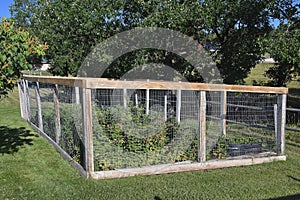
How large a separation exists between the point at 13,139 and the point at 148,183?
439cm

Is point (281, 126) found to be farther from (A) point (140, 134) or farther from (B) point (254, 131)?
(A) point (140, 134)

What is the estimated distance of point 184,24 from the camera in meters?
7.93

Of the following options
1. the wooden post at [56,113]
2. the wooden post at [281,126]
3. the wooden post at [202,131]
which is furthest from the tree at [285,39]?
the wooden post at [56,113]

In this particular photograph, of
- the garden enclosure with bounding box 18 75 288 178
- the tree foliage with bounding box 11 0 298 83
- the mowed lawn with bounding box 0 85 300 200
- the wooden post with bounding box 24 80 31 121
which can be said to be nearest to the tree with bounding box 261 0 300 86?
the tree foliage with bounding box 11 0 298 83

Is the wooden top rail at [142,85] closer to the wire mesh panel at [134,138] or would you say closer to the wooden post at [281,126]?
the wooden post at [281,126]

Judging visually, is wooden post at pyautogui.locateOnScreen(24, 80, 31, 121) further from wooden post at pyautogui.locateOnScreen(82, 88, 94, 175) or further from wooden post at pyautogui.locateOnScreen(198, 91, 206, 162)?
wooden post at pyautogui.locateOnScreen(198, 91, 206, 162)

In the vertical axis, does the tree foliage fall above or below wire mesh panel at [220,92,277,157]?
above

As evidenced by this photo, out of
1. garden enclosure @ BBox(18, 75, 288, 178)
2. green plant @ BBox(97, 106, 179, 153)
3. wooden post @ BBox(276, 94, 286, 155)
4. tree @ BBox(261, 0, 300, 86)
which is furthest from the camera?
tree @ BBox(261, 0, 300, 86)

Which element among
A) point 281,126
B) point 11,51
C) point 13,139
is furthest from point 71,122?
point 281,126

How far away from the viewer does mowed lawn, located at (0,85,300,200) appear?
3.69 metres

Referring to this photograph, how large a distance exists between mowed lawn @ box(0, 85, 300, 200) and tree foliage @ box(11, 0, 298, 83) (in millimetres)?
4138

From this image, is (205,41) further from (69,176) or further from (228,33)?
(69,176)

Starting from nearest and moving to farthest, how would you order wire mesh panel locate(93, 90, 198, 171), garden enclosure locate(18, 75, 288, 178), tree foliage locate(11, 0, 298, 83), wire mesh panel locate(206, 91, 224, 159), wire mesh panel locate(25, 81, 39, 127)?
garden enclosure locate(18, 75, 288, 178) → wire mesh panel locate(93, 90, 198, 171) → wire mesh panel locate(206, 91, 224, 159) → tree foliage locate(11, 0, 298, 83) → wire mesh panel locate(25, 81, 39, 127)

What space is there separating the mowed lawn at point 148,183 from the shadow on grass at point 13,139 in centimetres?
59
